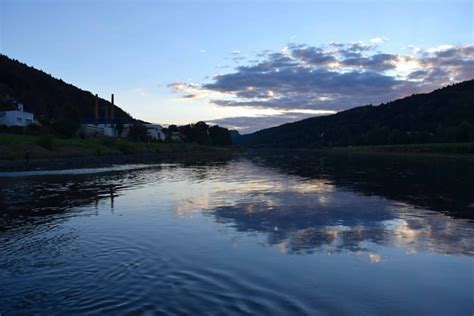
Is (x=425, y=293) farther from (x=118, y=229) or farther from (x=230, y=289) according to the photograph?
(x=118, y=229)

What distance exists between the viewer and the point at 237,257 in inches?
389

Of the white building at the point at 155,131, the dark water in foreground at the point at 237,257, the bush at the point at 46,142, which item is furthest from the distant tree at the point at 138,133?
the dark water in foreground at the point at 237,257

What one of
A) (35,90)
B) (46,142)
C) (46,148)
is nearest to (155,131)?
(35,90)

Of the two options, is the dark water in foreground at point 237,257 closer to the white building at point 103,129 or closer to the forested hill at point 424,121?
the white building at point 103,129

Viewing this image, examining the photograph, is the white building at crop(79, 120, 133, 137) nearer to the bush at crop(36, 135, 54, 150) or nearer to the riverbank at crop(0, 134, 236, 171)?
the riverbank at crop(0, 134, 236, 171)

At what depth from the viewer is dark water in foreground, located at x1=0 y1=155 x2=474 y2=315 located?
23.2 ft

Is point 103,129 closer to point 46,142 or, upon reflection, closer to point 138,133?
point 138,133

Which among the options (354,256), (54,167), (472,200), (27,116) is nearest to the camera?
(354,256)

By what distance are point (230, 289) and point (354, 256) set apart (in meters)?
3.84

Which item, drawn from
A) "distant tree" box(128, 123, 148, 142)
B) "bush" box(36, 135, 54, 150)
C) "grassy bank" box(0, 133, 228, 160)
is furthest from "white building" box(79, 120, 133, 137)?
"bush" box(36, 135, 54, 150)

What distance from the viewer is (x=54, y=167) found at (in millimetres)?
44969

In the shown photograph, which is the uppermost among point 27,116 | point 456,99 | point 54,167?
point 456,99

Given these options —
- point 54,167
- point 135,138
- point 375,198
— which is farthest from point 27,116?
point 375,198

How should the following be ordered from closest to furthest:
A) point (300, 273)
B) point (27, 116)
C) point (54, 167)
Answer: point (300, 273) < point (54, 167) < point (27, 116)
